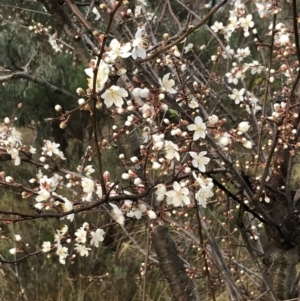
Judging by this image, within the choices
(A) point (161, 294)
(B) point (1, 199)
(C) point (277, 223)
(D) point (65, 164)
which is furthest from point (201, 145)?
(D) point (65, 164)

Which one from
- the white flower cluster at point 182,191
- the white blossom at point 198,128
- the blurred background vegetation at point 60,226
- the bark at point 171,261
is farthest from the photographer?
the blurred background vegetation at point 60,226

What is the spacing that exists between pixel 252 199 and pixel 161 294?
5.97 feet

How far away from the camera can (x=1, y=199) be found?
4.44m

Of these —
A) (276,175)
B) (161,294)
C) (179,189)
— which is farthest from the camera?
(161,294)

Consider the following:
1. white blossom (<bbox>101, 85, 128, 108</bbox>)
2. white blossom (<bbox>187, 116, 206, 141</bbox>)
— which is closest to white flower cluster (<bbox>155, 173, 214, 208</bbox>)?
white blossom (<bbox>187, 116, 206, 141</bbox>)

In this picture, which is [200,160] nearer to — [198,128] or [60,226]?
[198,128]

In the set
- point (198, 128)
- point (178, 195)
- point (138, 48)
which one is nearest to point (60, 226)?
point (178, 195)

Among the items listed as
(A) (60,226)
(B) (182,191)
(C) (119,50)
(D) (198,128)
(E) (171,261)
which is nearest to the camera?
(C) (119,50)

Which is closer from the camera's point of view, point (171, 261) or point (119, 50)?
point (119, 50)

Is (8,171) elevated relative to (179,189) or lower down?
elevated

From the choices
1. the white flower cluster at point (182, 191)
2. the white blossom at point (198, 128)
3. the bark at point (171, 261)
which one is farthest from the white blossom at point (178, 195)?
the bark at point (171, 261)

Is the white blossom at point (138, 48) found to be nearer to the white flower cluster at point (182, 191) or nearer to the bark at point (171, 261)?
the white flower cluster at point (182, 191)

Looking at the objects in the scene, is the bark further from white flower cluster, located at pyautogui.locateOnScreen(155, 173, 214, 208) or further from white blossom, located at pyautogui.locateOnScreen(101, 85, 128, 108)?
white blossom, located at pyautogui.locateOnScreen(101, 85, 128, 108)

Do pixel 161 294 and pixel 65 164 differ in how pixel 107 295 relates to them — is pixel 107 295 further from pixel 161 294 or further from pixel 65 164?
pixel 65 164
